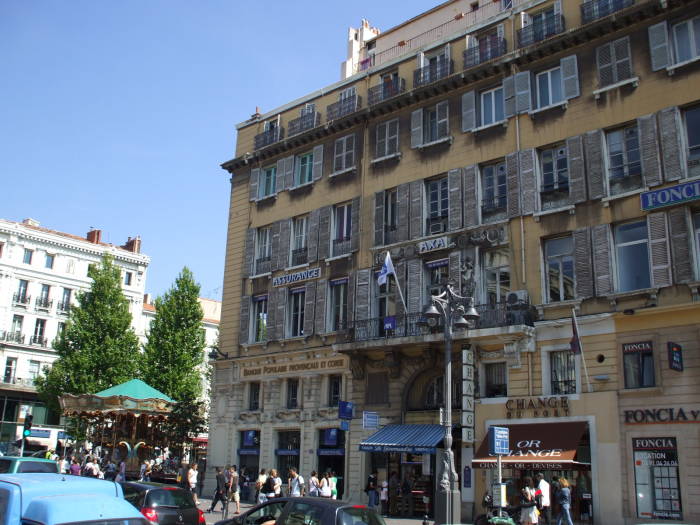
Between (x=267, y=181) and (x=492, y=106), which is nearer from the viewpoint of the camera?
(x=492, y=106)

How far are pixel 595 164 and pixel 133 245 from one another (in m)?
51.4

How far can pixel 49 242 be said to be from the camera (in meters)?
60.0

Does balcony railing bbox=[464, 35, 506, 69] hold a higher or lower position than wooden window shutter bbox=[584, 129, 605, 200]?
higher

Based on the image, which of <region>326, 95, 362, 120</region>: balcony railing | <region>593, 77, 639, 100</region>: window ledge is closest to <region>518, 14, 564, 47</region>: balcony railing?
<region>593, 77, 639, 100</region>: window ledge

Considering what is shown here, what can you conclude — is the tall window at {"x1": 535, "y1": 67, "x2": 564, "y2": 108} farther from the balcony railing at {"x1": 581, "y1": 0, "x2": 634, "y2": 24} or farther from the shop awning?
the shop awning

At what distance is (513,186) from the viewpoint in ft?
85.6

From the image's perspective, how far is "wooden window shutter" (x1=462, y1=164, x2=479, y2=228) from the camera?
27016 millimetres

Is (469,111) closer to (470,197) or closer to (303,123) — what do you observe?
(470,197)

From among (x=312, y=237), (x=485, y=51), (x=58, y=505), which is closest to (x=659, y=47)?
(x=485, y=51)

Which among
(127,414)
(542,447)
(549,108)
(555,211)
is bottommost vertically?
(542,447)

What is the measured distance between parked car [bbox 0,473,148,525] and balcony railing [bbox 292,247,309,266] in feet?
81.5

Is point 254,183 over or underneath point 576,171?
over

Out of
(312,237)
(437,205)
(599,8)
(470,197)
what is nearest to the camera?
(599,8)

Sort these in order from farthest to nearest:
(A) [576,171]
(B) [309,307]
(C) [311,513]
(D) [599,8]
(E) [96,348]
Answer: (E) [96,348], (B) [309,307], (D) [599,8], (A) [576,171], (C) [311,513]
